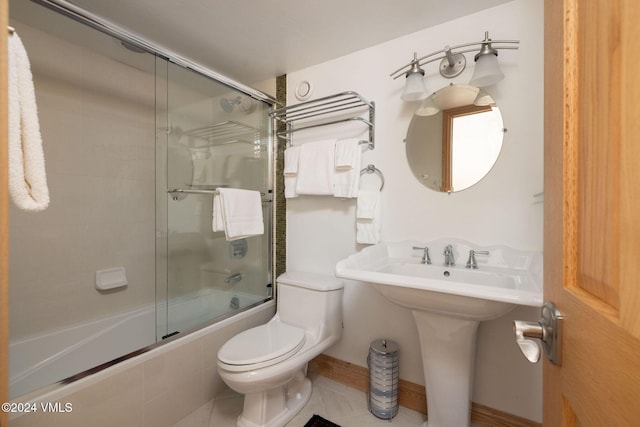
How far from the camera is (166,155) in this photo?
187cm

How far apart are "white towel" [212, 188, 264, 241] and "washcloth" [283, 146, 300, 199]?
23 cm

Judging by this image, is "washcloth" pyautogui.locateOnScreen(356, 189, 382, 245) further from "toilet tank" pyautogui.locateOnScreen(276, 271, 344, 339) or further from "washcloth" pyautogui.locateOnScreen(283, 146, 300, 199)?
"washcloth" pyautogui.locateOnScreen(283, 146, 300, 199)

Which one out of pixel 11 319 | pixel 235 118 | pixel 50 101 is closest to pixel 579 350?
pixel 235 118

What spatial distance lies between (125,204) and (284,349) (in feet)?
4.94

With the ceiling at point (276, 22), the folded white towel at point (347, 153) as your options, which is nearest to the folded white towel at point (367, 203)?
the folded white towel at point (347, 153)

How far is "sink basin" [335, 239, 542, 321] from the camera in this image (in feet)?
3.18

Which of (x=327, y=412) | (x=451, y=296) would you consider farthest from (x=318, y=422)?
(x=451, y=296)

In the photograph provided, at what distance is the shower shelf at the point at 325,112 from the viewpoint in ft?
5.57

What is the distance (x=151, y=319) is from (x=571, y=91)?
224 centimetres

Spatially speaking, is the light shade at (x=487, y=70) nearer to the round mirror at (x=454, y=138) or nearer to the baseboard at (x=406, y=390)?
the round mirror at (x=454, y=138)

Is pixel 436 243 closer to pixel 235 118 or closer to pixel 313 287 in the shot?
pixel 313 287

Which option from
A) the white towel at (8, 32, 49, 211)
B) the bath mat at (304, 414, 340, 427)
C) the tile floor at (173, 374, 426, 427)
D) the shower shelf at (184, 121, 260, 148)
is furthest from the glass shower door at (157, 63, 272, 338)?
the white towel at (8, 32, 49, 211)

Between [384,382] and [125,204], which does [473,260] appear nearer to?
[384,382]

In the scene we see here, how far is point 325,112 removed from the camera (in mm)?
1877
